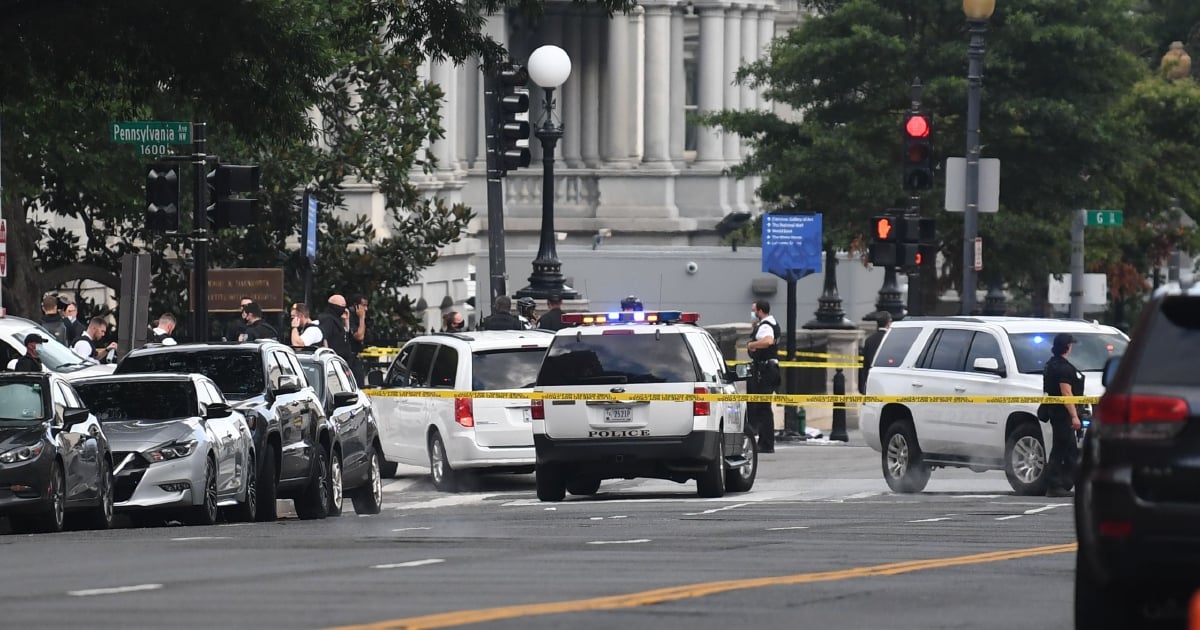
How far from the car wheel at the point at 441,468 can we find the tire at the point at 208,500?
5343 mm

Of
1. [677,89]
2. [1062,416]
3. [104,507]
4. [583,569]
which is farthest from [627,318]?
[677,89]

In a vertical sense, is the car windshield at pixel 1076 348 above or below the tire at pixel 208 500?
above

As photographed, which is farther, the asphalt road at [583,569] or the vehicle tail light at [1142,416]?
the asphalt road at [583,569]

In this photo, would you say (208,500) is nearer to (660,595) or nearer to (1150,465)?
(660,595)

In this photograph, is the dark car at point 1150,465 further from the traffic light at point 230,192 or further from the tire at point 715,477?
the traffic light at point 230,192

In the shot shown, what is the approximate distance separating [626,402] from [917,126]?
36.7 ft

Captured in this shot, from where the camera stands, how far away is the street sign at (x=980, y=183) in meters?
33.6

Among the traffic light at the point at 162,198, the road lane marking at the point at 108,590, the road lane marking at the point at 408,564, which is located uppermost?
the traffic light at the point at 162,198

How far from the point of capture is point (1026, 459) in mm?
24062

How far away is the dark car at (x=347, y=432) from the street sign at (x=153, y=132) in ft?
8.98

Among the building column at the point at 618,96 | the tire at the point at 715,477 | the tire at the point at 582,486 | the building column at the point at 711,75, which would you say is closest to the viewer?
the tire at the point at 715,477

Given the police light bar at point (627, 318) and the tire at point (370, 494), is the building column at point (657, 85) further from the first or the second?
the police light bar at point (627, 318)

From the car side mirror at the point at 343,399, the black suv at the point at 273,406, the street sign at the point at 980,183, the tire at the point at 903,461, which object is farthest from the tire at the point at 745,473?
the street sign at the point at 980,183

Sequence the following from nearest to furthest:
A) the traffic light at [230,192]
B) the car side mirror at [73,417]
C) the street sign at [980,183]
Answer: the car side mirror at [73,417], the traffic light at [230,192], the street sign at [980,183]
